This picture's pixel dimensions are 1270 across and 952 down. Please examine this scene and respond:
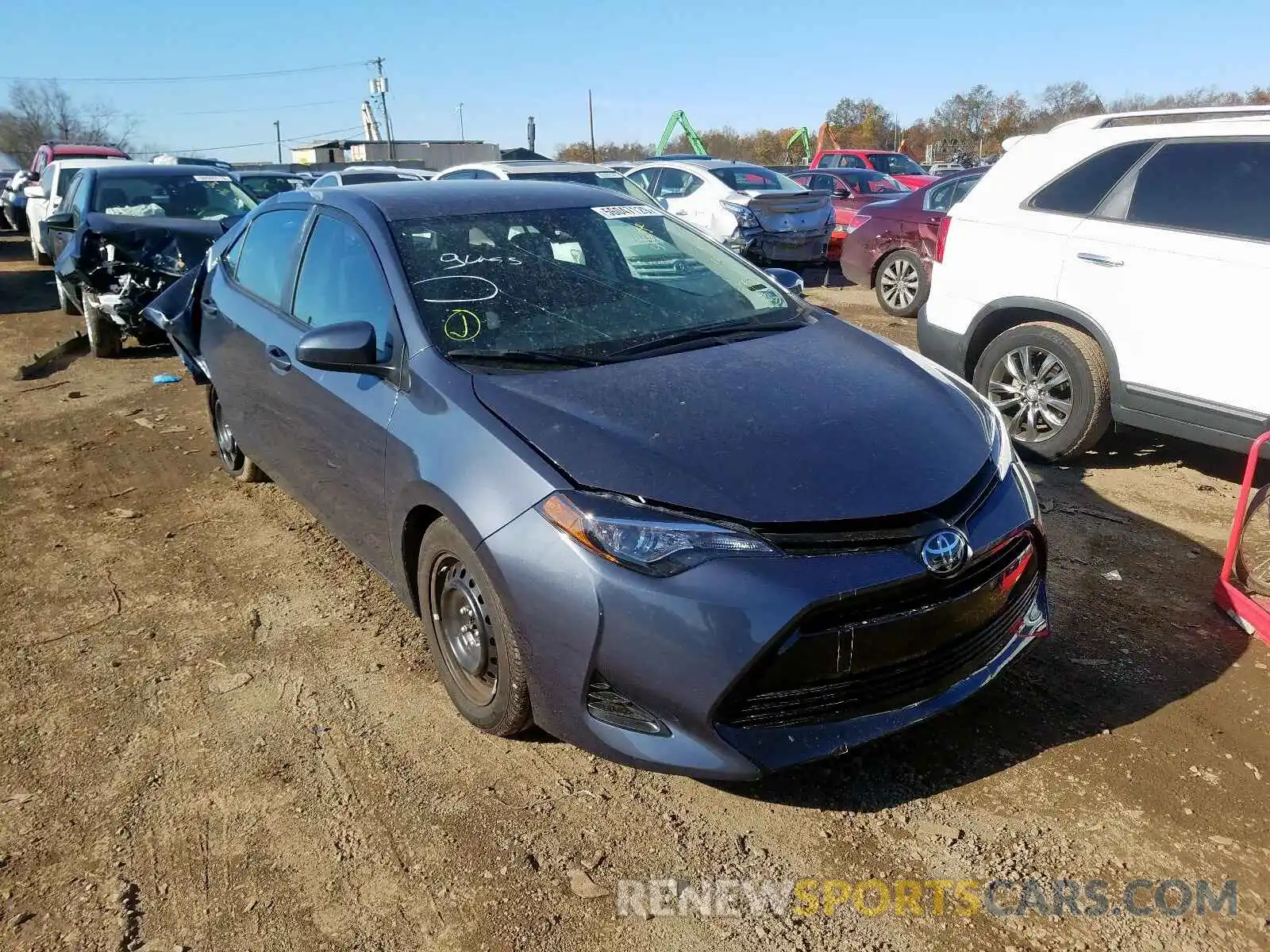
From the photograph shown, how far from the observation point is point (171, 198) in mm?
9836

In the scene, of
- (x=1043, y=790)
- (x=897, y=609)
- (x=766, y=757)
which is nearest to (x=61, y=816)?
(x=766, y=757)

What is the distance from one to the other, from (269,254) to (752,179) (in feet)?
34.7

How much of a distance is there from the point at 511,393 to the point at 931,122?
6998 centimetres

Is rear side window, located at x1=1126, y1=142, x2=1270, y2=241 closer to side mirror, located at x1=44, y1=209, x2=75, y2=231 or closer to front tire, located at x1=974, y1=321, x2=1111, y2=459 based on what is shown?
front tire, located at x1=974, y1=321, x2=1111, y2=459

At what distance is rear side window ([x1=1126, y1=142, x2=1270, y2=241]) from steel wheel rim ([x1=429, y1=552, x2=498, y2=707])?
4.05 m

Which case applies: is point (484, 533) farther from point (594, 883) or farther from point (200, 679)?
point (200, 679)

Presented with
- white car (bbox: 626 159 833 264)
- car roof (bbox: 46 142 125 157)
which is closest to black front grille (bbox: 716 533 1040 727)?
white car (bbox: 626 159 833 264)

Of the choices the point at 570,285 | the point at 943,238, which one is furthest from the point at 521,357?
the point at 943,238

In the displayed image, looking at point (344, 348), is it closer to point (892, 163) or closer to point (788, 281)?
point (788, 281)

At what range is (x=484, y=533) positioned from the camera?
269cm

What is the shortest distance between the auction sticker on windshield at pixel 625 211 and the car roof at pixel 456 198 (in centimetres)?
4

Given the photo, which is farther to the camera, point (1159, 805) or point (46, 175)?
point (46, 175)

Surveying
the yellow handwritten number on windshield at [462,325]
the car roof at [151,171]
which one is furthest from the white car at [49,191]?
the yellow handwritten number on windshield at [462,325]

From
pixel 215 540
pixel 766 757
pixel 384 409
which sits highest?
pixel 384 409
